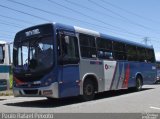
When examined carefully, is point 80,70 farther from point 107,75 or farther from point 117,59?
point 117,59

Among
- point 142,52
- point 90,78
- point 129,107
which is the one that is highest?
point 142,52

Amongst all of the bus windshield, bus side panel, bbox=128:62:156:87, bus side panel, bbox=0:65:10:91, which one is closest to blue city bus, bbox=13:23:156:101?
the bus windshield

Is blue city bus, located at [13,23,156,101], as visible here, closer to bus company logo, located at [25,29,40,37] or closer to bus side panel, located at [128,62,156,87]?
bus company logo, located at [25,29,40,37]

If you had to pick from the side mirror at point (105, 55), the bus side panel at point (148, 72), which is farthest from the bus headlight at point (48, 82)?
the bus side panel at point (148, 72)

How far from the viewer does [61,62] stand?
13.8 meters

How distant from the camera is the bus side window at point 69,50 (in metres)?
14.0

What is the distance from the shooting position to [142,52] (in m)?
22.5

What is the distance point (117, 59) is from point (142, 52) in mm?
4204

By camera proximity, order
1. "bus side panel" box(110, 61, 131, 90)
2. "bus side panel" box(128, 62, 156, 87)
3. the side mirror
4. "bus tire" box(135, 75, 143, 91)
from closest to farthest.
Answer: the side mirror < "bus side panel" box(110, 61, 131, 90) < "bus side panel" box(128, 62, 156, 87) < "bus tire" box(135, 75, 143, 91)

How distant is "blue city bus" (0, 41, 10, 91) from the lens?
1817 cm

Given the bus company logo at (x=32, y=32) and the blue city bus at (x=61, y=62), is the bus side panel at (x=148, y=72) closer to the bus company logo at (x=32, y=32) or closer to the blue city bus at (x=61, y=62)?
the blue city bus at (x=61, y=62)

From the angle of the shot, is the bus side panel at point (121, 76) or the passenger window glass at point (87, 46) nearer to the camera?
the passenger window glass at point (87, 46)

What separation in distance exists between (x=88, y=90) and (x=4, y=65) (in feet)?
16.7

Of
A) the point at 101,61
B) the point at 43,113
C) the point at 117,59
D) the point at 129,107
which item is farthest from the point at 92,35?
the point at 43,113
